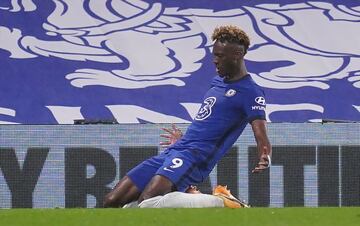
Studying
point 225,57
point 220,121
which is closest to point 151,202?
point 220,121

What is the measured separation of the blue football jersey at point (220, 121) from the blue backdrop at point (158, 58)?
670 cm

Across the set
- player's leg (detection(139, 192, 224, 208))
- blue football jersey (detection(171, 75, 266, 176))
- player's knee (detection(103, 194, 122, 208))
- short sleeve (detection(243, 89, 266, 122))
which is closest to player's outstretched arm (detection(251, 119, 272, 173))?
short sleeve (detection(243, 89, 266, 122))

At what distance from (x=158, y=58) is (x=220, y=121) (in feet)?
25.0

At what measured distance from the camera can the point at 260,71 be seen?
14.2m

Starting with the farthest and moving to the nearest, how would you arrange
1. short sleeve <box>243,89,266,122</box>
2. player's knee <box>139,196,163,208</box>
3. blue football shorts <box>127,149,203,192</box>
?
1. blue football shorts <box>127,149,203,192</box>
2. short sleeve <box>243,89,266,122</box>
3. player's knee <box>139,196,163,208</box>

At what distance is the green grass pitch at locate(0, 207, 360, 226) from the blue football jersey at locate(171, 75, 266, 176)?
1.36 m

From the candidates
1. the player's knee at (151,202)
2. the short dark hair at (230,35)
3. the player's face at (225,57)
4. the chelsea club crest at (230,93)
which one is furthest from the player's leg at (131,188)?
the short dark hair at (230,35)

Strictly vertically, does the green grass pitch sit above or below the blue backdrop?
above

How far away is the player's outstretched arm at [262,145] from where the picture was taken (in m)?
6.25

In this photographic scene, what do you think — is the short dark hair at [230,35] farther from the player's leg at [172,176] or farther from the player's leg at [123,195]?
the player's leg at [123,195]

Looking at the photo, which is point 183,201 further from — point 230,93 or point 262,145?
point 230,93

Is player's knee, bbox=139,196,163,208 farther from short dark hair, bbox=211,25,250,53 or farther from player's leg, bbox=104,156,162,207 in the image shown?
short dark hair, bbox=211,25,250,53

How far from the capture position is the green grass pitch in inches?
197

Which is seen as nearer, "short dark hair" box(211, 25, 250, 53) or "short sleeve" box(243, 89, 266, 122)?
"short sleeve" box(243, 89, 266, 122)
